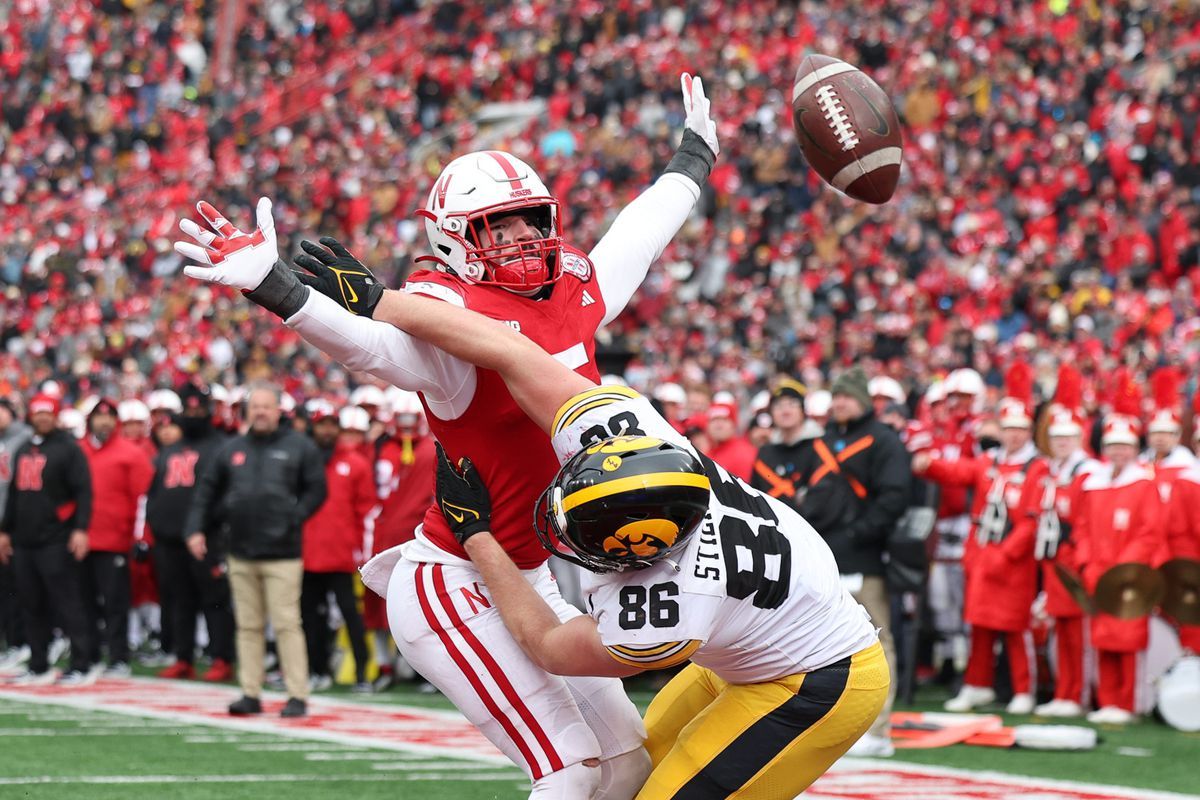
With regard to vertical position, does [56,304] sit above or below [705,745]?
above

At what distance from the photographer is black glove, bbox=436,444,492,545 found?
4.12 m

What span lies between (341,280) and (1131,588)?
5.90 meters

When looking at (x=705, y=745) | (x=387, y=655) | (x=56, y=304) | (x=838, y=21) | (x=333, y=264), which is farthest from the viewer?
(x=56, y=304)

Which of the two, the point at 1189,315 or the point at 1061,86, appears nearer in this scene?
the point at 1189,315

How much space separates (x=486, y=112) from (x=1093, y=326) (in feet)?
43.2

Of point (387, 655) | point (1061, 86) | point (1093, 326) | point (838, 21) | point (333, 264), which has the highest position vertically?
point (838, 21)

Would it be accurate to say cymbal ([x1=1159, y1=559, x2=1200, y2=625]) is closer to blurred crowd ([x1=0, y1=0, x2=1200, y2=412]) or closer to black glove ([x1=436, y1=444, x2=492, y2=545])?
blurred crowd ([x1=0, y1=0, x2=1200, y2=412])

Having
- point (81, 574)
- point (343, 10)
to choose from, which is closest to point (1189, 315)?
point (81, 574)

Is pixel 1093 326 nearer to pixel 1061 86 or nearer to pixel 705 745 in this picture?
pixel 1061 86

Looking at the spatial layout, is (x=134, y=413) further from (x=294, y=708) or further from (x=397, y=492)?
(x=294, y=708)

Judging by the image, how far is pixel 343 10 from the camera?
30250 millimetres

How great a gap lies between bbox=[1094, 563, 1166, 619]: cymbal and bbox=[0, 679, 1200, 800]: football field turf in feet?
1.94

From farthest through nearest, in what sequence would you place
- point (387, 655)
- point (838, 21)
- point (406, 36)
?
1. point (406, 36)
2. point (838, 21)
3. point (387, 655)

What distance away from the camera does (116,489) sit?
11359 millimetres
